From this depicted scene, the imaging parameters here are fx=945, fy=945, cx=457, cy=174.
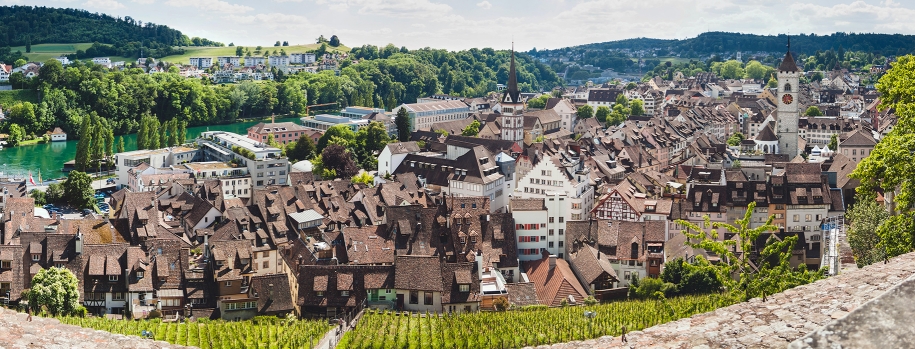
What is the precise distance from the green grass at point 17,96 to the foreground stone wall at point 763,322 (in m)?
104

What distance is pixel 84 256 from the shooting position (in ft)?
105

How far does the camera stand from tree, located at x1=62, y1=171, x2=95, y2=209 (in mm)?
53438

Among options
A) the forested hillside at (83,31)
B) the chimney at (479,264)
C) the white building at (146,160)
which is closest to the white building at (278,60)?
the forested hillside at (83,31)

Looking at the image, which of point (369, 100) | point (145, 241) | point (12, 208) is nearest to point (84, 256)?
point (145, 241)

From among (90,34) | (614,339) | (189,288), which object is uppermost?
(90,34)

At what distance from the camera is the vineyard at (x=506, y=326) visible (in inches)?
975

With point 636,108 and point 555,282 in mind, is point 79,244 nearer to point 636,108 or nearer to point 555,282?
point 555,282

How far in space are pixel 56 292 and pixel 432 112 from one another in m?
62.5

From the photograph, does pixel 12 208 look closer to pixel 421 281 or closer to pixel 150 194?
pixel 150 194

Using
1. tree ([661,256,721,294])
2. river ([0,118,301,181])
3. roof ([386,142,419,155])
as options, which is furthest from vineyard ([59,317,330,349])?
river ([0,118,301,181])

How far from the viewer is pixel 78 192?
176ft

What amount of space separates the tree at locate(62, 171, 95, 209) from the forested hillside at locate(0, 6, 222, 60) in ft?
334

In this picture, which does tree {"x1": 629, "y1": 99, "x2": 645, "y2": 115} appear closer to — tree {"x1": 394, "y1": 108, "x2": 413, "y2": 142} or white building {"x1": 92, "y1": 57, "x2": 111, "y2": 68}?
tree {"x1": 394, "y1": 108, "x2": 413, "y2": 142}

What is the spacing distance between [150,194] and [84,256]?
1070cm
